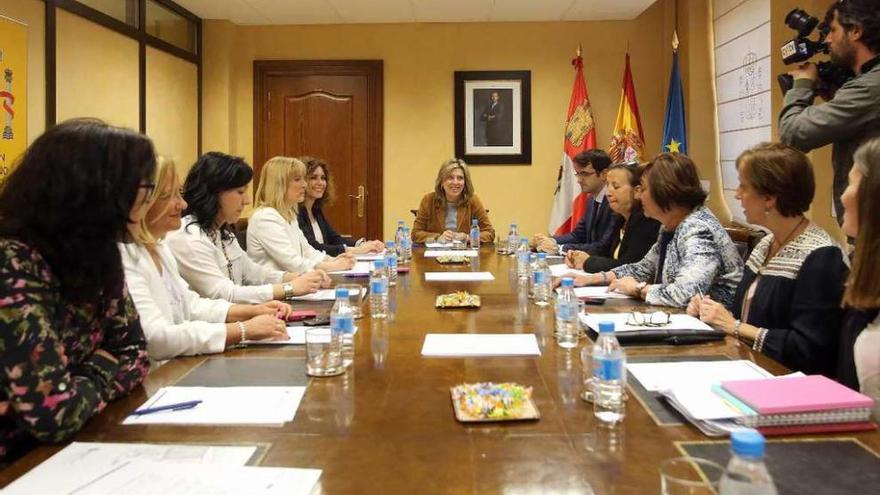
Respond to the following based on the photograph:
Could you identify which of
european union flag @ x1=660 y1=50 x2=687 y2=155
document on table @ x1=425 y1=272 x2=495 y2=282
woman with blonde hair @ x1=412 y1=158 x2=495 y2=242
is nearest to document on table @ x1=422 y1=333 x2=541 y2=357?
document on table @ x1=425 y1=272 x2=495 y2=282

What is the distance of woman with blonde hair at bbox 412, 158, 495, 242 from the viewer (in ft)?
16.1

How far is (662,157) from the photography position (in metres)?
2.63

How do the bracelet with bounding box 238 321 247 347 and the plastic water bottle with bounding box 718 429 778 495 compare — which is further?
the bracelet with bounding box 238 321 247 347

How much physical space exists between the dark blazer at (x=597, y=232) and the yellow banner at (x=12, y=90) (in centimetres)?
321

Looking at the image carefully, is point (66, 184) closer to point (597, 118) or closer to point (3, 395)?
point (3, 395)

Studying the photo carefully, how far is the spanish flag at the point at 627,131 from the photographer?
5.71 meters

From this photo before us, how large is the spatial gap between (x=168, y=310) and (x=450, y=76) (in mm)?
4478

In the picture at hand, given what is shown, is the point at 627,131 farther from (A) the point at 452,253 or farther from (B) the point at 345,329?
(B) the point at 345,329

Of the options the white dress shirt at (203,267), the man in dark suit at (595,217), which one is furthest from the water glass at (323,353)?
the man in dark suit at (595,217)

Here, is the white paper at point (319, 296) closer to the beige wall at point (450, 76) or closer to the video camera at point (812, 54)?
the video camera at point (812, 54)

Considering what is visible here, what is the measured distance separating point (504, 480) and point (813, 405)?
0.56 meters

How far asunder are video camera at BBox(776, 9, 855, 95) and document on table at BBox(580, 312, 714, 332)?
126cm

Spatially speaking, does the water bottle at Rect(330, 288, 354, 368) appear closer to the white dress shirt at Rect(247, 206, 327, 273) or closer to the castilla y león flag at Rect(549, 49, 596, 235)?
the white dress shirt at Rect(247, 206, 327, 273)

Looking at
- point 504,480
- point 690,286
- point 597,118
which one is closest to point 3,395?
point 504,480
